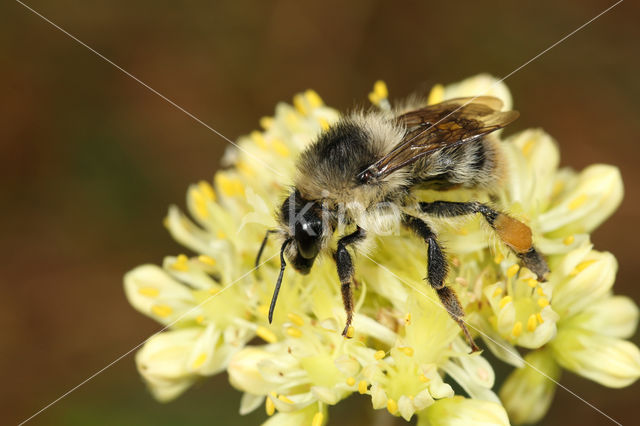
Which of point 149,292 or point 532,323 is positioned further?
point 149,292

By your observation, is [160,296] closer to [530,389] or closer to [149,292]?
[149,292]

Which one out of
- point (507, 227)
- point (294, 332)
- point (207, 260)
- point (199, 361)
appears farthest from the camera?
point (207, 260)

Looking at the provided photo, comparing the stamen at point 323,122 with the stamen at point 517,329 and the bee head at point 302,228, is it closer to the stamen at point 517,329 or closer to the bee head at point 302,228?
the bee head at point 302,228

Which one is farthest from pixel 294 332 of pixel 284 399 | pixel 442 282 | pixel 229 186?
pixel 229 186

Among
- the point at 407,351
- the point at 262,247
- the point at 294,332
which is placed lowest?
the point at 407,351

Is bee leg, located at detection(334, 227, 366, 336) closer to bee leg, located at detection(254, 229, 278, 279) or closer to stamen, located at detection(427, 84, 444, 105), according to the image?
bee leg, located at detection(254, 229, 278, 279)

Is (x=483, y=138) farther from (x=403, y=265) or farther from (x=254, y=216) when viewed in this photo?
(x=254, y=216)

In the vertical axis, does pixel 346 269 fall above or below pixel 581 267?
above

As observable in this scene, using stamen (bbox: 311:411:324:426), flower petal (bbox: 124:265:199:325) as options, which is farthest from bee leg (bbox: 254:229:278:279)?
stamen (bbox: 311:411:324:426)

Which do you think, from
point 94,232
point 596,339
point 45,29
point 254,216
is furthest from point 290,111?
point 45,29
